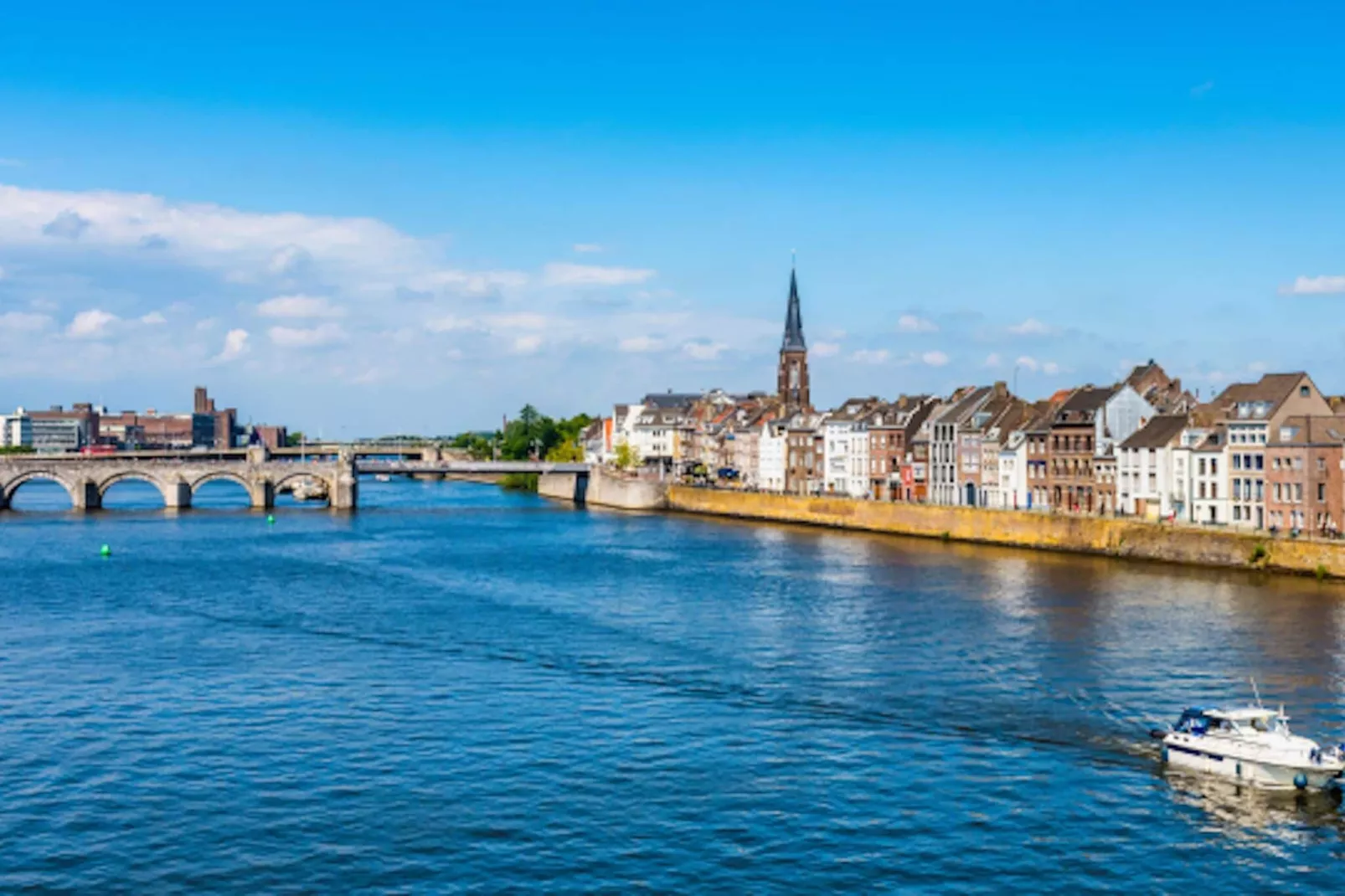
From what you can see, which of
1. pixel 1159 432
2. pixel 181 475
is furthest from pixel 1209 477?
pixel 181 475

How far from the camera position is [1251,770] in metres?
37.1

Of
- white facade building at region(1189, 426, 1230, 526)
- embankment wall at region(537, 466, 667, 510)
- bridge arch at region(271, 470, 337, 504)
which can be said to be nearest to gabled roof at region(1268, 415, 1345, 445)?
white facade building at region(1189, 426, 1230, 526)

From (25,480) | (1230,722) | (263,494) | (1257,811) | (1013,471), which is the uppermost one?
(1013,471)

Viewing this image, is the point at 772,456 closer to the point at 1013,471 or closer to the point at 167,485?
the point at 1013,471

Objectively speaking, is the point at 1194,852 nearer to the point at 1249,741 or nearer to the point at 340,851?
the point at 1249,741

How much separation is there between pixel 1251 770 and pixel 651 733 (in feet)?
53.9

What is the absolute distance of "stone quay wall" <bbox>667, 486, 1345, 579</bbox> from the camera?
263 ft

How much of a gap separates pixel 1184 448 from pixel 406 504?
344ft

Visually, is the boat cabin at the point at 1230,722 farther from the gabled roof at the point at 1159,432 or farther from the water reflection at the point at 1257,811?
the gabled roof at the point at 1159,432

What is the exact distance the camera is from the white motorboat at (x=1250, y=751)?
3609 centimetres

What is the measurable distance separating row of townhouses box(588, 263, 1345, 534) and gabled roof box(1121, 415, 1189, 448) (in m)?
0.16

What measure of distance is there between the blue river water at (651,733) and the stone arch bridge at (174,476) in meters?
75.6

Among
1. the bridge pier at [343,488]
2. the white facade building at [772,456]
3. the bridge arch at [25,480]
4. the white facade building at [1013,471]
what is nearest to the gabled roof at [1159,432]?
the white facade building at [1013,471]

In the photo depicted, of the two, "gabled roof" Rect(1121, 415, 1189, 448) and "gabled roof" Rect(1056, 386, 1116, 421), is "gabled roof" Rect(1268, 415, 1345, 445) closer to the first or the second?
"gabled roof" Rect(1121, 415, 1189, 448)
